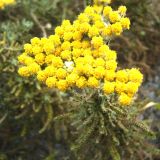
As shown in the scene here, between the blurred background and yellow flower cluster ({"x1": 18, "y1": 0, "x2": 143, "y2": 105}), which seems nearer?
yellow flower cluster ({"x1": 18, "y1": 0, "x2": 143, "y2": 105})

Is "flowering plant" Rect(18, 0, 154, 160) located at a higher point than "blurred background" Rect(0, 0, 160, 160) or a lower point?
lower

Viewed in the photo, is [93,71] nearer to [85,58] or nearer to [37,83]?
[85,58]

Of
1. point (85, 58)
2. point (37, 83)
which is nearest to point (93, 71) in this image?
point (85, 58)

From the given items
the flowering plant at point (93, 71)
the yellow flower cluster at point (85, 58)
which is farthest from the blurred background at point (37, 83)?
the yellow flower cluster at point (85, 58)

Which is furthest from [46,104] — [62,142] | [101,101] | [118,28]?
[118,28]

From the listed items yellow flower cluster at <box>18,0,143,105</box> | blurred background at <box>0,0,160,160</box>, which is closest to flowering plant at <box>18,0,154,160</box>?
yellow flower cluster at <box>18,0,143,105</box>

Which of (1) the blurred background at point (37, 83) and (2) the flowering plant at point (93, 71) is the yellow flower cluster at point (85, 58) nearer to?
(2) the flowering plant at point (93, 71)

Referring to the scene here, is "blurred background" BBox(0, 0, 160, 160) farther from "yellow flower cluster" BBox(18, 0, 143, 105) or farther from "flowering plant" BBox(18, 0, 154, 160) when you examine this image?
"yellow flower cluster" BBox(18, 0, 143, 105)
